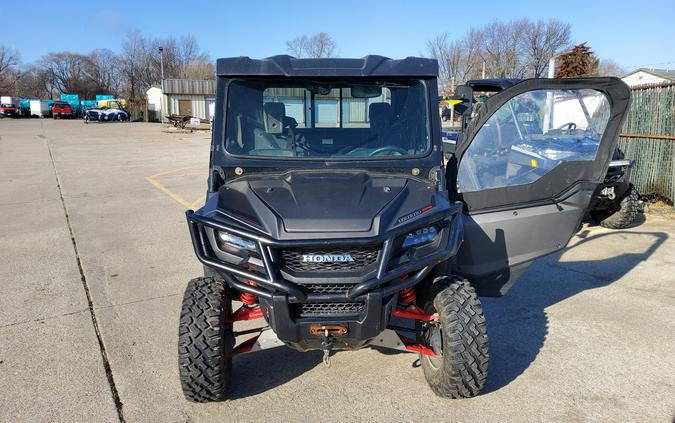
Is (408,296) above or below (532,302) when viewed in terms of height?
above

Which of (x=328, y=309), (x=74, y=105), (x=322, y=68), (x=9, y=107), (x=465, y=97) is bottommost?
(x=328, y=309)

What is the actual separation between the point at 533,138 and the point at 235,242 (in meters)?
3.58

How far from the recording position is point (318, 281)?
287 cm

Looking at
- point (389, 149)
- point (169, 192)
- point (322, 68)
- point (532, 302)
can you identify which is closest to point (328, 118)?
point (322, 68)

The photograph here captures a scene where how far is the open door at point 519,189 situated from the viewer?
4.04 m

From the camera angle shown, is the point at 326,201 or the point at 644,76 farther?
the point at 644,76

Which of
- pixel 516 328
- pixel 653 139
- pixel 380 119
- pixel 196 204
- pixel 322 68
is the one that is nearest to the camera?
pixel 322 68

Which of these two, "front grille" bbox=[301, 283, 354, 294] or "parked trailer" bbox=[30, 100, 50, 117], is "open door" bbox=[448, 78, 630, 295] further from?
"parked trailer" bbox=[30, 100, 50, 117]

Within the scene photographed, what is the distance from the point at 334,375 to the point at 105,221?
6253 mm

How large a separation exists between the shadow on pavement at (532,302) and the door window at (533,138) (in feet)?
4.19

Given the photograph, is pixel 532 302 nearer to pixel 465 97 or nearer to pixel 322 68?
pixel 465 97

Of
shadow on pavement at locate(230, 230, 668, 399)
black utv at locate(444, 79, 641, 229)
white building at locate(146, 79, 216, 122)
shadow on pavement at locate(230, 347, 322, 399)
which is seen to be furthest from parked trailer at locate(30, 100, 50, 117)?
shadow on pavement at locate(230, 347, 322, 399)

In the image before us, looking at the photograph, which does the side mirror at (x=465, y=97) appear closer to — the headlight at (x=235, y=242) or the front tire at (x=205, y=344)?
the headlight at (x=235, y=242)

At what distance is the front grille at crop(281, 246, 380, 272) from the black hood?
104 millimetres
